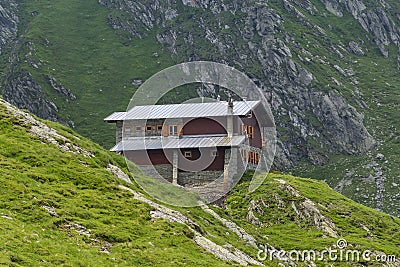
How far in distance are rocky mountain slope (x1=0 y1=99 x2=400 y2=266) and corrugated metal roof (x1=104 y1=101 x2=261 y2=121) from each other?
12332 mm

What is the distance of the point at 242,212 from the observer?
2849 inches

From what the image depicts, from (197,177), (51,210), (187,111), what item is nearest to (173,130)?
(187,111)

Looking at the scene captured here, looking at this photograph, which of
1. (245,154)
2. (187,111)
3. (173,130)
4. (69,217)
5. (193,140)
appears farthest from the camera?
(187,111)

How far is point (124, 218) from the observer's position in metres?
48.2

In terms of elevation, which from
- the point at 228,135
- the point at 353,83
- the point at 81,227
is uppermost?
the point at 353,83

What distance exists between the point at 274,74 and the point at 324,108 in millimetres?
19881

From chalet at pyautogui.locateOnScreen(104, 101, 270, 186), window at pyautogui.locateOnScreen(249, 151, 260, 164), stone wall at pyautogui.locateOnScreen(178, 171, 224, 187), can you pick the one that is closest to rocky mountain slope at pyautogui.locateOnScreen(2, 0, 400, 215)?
window at pyautogui.locateOnScreen(249, 151, 260, 164)

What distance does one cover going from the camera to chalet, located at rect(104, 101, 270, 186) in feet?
271

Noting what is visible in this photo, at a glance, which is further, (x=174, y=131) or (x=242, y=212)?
(x=174, y=131)

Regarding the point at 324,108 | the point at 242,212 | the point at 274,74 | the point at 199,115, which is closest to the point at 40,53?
the point at 274,74

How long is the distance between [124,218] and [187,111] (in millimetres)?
42431

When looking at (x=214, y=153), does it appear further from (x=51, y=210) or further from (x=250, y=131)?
(x=51, y=210)

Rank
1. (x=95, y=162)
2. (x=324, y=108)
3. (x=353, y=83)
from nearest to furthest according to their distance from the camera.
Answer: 1. (x=95, y=162)
2. (x=324, y=108)
3. (x=353, y=83)

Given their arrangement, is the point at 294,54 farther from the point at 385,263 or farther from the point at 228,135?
the point at 385,263
